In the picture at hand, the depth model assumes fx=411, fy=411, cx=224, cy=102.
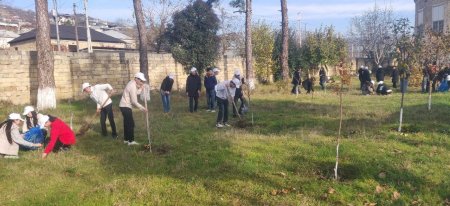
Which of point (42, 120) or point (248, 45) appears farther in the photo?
point (248, 45)

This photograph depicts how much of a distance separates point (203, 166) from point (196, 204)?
1.49 m

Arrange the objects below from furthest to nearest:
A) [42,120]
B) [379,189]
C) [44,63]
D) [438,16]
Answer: [438,16], [44,63], [42,120], [379,189]

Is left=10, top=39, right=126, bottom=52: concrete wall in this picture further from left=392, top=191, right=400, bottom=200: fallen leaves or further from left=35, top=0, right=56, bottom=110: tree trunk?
left=392, top=191, right=400, bottom=200: fallen leaves

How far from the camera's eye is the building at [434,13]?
3866 cm

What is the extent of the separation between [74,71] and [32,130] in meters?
A: 8.77

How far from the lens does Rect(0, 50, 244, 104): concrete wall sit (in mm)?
14578

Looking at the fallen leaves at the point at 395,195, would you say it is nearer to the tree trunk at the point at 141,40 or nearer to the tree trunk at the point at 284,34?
the tree trunk at the point at 141,40

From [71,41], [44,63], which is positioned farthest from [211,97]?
[71,41]

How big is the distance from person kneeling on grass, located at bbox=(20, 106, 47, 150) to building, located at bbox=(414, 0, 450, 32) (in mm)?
37251

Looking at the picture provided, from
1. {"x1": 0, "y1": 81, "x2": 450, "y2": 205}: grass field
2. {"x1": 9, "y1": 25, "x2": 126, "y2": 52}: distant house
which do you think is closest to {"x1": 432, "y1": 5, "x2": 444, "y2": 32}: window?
{"x1": 9, "y1": 25, "x2": 126, "y2": 52}: distant house

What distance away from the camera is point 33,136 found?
8.39 m

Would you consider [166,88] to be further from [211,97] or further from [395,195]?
[395,195]

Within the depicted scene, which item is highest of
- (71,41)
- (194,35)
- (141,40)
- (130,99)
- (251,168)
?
(71,41)

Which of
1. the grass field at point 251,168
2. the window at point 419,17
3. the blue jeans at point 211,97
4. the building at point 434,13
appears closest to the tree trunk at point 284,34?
the blue jeans at point 211,97
